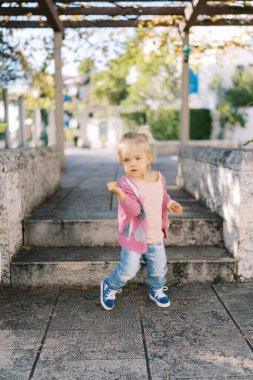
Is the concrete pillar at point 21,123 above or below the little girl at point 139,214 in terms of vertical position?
above

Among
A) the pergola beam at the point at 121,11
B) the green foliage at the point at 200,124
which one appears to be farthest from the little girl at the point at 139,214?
the green foliage at the point at 200,124

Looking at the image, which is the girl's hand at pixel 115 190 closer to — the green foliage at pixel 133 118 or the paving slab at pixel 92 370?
the paving slab at pixel 92 370

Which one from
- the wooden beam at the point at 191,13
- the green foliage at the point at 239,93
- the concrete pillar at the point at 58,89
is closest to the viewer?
the wooden beam at the point at 191,13

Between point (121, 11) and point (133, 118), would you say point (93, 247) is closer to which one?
point (121, 11)

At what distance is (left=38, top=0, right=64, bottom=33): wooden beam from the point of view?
5770mm

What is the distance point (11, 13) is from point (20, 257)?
446 cm

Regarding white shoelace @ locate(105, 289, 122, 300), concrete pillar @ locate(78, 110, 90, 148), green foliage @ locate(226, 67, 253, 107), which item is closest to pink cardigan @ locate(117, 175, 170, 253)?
white shoelace @ locate(105, 289, 122, 300)

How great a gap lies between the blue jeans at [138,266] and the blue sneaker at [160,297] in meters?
0.03

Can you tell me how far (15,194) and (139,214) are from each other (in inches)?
52.9

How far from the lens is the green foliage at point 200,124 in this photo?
24.5m

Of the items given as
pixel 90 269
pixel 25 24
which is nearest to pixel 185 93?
pixel 25 24

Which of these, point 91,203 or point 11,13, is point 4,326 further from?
point 11,13

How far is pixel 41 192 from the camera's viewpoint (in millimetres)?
5059

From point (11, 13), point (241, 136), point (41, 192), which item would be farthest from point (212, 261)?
point (241, 136)
